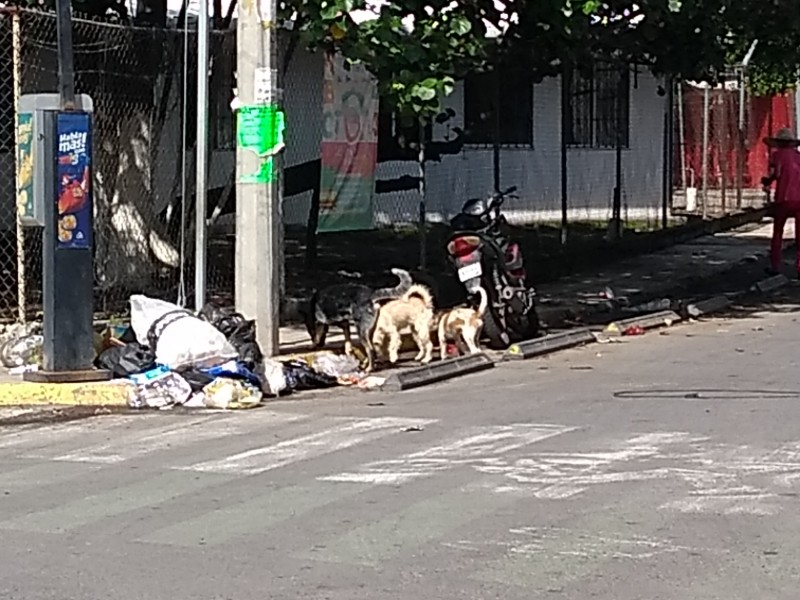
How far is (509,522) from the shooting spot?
7.29m

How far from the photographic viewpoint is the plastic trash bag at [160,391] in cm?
1102

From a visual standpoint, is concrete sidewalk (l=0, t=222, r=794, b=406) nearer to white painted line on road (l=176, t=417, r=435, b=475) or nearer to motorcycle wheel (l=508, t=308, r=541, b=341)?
motorcycle wheel (l=508, t=308, r=541, b=341)

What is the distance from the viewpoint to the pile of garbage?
11.1 meters

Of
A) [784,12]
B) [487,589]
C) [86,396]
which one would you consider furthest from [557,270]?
[487,589]

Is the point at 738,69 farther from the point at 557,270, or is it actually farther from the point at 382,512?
the point at 382,512

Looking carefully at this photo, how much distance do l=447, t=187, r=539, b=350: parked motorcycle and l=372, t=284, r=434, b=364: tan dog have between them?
0.75 m

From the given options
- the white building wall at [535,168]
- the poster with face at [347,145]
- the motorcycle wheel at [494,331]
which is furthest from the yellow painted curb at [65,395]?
the white building wall at [535,168]

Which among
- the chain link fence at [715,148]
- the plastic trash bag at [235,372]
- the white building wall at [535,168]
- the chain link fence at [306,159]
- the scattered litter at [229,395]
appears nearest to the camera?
the scattered litter at [229,395]

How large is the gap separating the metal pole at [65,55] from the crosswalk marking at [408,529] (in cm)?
471

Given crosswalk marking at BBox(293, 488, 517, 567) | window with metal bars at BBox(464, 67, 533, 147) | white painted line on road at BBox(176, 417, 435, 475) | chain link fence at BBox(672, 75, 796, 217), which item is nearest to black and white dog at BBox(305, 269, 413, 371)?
white painted line on road at BBox(176, 417, 435, 475)

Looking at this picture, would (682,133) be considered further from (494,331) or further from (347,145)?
(494,331)

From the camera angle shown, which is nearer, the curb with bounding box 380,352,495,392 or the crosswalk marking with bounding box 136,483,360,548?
the crosswalk marking with bounding box 136,483,360,548

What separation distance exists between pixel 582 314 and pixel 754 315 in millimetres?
1900

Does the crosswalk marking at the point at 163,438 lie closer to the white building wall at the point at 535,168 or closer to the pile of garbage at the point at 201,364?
the pile of garbage at the point at 201,364
